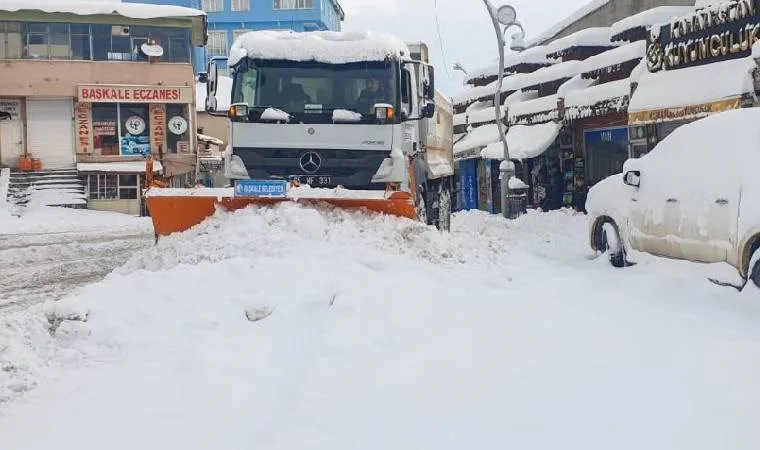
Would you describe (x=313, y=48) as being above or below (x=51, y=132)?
below

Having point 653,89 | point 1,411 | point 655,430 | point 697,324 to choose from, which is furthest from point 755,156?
point 653,89

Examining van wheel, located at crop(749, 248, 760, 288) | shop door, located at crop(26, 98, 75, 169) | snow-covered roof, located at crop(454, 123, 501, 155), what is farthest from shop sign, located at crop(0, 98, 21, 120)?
van wheel, located at crop(749, 248, 760, 288)

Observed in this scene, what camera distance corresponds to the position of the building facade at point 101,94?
98.1ft

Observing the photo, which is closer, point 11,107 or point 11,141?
point 11,141

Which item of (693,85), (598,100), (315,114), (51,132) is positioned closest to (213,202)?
(315,114)

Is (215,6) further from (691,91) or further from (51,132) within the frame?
(691,91)

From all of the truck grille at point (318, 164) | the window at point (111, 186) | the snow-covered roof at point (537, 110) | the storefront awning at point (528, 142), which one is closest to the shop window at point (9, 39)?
the window at point (111, 186)

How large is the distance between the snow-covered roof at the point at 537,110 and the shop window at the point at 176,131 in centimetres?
1423

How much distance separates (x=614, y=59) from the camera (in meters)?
20.5

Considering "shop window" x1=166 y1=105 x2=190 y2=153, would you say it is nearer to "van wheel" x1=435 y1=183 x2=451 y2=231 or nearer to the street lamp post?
the street lamp post

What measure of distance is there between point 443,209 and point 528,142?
374 inches

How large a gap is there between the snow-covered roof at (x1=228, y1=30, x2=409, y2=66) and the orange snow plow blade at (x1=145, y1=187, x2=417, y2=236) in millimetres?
1985

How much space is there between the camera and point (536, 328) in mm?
5910

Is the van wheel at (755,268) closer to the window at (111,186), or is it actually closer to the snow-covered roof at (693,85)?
the snow-covered roof at (693,85)
